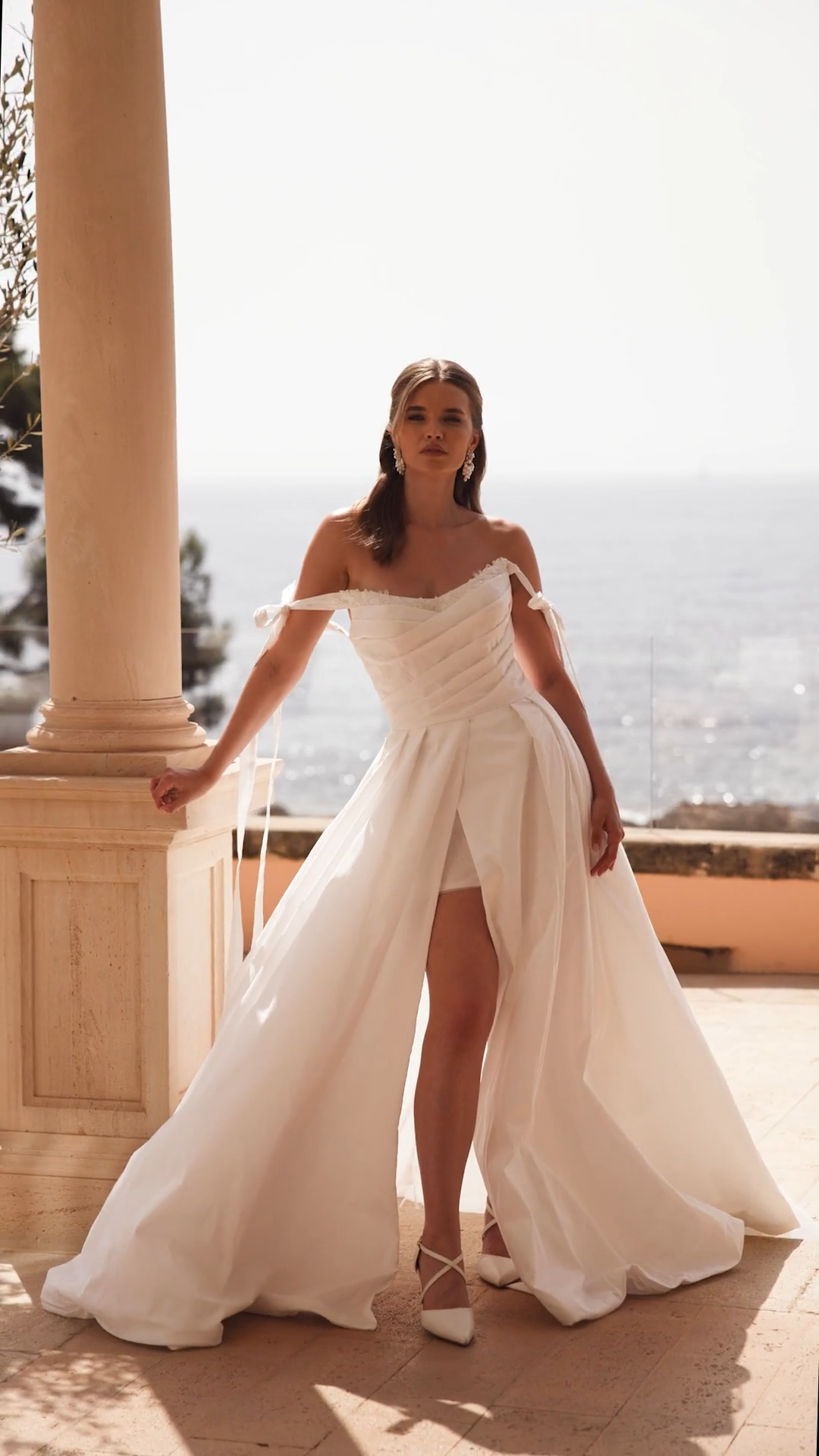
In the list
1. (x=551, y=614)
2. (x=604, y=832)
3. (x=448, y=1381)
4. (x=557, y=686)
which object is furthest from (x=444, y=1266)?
(x=551, y=614)

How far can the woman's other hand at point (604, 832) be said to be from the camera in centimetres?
351

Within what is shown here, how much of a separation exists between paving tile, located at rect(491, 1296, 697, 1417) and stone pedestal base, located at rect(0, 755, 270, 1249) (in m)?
1.14

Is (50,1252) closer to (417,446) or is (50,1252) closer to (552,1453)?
(552,1453)

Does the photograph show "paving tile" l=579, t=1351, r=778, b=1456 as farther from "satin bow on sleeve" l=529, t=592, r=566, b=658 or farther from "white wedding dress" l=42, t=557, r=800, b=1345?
"satin bow on sleeve" l=529, t=592, r=566, b=658

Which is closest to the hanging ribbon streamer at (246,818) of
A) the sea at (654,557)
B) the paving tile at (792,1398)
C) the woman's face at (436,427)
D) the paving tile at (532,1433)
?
the woman's face at (436,427)

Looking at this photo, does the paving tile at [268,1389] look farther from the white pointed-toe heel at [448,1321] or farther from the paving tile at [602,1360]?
the paving tile at [602,1360]

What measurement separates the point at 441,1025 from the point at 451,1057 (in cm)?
6

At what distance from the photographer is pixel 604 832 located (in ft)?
11.6

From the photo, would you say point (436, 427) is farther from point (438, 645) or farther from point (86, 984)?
point (86, 984)

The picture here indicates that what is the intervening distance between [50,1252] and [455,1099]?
1014 mm

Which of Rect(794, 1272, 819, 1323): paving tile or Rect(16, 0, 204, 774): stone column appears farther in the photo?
Rect(16, 0, 204, 774): stone column

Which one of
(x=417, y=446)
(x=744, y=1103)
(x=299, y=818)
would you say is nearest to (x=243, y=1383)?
(x=417, y=446)

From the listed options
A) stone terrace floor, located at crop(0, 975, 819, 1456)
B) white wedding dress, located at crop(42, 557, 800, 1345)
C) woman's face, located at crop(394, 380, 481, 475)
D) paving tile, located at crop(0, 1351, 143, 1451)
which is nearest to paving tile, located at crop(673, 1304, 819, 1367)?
stone terrace floor, located at crop(0, 975, 819, 1456)

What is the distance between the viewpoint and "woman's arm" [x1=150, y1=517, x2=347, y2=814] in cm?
354
